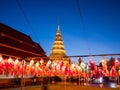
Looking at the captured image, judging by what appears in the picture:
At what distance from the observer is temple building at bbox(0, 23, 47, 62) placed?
57.6 metres

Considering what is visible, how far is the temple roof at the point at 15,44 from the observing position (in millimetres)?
57969

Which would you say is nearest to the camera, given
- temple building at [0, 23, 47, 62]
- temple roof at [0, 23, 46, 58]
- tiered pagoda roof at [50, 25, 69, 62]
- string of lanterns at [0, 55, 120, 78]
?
string of lanterns at [0, 55, 120, 78]

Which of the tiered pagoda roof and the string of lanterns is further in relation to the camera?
the tiered pagoda roof

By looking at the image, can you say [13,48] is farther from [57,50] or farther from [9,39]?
[57,50]

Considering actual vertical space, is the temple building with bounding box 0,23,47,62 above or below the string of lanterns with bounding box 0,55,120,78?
above

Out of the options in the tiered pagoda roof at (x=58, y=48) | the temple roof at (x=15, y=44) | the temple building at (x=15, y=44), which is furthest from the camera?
the tiered pagoda roof at (x=58, y=48)

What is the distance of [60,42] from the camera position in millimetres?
82500

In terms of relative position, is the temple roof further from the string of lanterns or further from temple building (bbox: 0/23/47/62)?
the string of lanterns

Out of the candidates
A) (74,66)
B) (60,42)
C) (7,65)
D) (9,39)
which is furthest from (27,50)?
(7,65)

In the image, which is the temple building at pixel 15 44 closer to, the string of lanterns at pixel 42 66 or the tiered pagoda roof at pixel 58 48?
the tiered pagoda roof at pixel 58 48

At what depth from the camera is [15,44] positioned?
65688 mm

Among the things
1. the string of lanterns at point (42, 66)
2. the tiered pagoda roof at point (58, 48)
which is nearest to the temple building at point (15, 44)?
the tiered pagoda roof at point (58, 48)

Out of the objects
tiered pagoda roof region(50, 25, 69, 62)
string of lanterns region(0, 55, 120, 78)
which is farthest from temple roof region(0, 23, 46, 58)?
string of lanterns region(0, 55, 120, 78)

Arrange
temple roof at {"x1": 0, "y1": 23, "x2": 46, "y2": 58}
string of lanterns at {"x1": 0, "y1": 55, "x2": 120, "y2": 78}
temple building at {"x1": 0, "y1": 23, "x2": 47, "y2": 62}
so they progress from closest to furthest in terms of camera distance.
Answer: string of lanterns at {"x1": 0, "y1": 55, "x2": 120, "y2": 78}, temple building at {"x1": 0, "y1": 23, "x2": 47, "y2": 62}, temple roof at {"x1": 0, "y1": 23, "x2": 46, "y2": 58}
